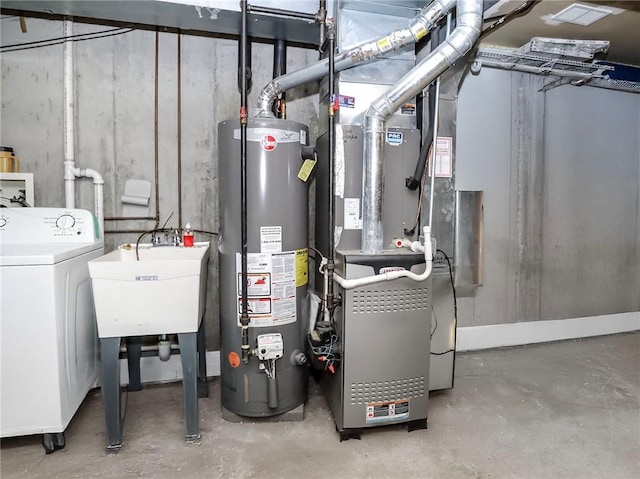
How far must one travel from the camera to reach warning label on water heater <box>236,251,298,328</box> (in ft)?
6.18

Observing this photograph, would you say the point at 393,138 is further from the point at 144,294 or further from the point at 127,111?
the point at 127,111

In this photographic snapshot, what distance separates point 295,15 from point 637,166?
3.45 metres

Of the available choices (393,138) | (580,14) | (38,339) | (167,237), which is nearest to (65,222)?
(167,237)

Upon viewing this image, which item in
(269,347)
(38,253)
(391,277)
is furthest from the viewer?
(269,347)

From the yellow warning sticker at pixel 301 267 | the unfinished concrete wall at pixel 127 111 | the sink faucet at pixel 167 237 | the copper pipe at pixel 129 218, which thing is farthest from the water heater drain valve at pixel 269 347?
→ the copper pipe at pixel 129 218

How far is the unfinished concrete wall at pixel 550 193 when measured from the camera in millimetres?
2949

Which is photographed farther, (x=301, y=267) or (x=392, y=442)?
Answer: (x=301, y=267)

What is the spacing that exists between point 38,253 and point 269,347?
1.12m

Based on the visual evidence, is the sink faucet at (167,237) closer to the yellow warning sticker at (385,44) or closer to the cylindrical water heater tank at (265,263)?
the cylindrical water heater tank at (265,263)

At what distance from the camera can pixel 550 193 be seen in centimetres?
316

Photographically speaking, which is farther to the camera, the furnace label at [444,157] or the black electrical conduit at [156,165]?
the black electrical conduit at [156,165]

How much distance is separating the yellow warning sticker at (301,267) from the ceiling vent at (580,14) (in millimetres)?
2159

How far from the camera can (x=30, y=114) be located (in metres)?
2.19

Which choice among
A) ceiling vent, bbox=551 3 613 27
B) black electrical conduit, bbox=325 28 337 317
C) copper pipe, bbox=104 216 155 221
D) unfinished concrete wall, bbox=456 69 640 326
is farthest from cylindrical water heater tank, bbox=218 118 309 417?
ceiling vent, bbox=551 3 613 27
